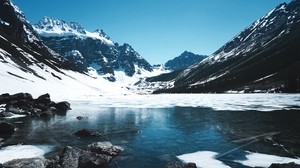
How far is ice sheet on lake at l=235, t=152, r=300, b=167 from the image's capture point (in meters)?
19.2

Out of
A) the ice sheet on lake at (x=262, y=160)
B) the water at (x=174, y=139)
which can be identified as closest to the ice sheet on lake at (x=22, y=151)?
the water at (x=174, y=139)

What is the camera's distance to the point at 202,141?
2709 centimetres

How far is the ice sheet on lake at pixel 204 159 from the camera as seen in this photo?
19219 millimetres

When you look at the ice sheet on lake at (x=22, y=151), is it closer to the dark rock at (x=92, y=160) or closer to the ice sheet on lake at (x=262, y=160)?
the dark rock at (x=92, y=160)

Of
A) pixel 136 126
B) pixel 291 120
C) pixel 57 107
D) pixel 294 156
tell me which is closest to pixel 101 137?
pixel 136 126

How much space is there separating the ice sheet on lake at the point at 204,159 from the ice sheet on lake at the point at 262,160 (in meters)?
1.71

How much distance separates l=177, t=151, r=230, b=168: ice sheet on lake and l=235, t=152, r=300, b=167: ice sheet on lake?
171cm

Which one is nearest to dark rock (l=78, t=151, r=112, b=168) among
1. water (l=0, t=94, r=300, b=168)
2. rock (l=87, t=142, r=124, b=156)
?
water (l=0, t=94, r=300, b=168)

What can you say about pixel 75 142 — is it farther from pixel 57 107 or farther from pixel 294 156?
pixel 57 107

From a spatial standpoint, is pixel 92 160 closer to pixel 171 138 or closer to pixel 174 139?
pixel 174 139

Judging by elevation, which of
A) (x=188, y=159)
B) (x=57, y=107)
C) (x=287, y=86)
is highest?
(x=287, y=86)

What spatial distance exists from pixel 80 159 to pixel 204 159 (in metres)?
8.70

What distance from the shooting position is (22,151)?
2311cm

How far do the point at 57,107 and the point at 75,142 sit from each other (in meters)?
34.4
